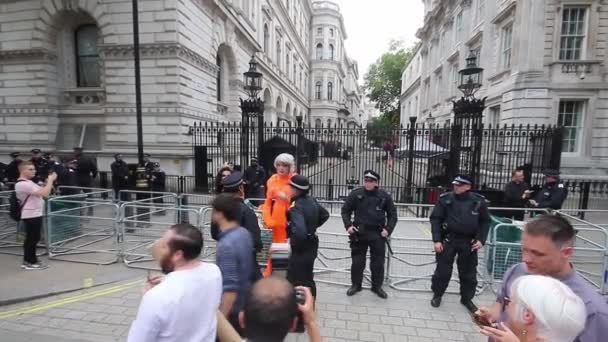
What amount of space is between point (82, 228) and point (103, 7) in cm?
1138

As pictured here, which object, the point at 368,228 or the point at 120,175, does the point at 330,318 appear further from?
the point at 120,175

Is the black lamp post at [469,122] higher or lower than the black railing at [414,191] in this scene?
higher

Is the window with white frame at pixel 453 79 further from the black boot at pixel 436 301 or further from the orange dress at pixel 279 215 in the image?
the orange dress at pixel 279 215

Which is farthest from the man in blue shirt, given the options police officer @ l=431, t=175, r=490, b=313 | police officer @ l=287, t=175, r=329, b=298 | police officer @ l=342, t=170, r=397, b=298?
police officer @ l=431, t=175, r=490, b=313

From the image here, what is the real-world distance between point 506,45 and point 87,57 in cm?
2201

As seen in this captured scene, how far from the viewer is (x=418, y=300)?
4.80m

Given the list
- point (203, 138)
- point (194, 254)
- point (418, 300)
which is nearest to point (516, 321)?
point (194, 254)

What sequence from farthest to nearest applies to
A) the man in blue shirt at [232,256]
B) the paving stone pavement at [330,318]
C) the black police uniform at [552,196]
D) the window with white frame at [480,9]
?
the window with white frame at [480,9], the black police uniform at [552,196], the paving stone pavement at [330,318], the man in blue shirt at [232,256]

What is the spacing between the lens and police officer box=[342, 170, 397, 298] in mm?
4660

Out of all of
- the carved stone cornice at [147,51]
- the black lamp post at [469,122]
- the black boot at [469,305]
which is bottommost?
the black boot at [469,305]

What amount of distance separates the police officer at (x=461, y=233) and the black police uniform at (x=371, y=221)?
2.10 feet

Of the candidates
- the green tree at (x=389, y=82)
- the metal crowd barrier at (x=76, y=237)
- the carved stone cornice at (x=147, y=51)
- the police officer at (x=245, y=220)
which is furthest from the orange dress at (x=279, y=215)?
the green tree at (x=389, y=82)

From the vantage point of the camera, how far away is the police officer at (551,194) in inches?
262

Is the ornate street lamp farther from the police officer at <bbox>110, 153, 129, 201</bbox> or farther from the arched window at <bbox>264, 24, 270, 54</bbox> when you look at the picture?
the arched window at <bbox>264, 24, 270, 54</bbox>
